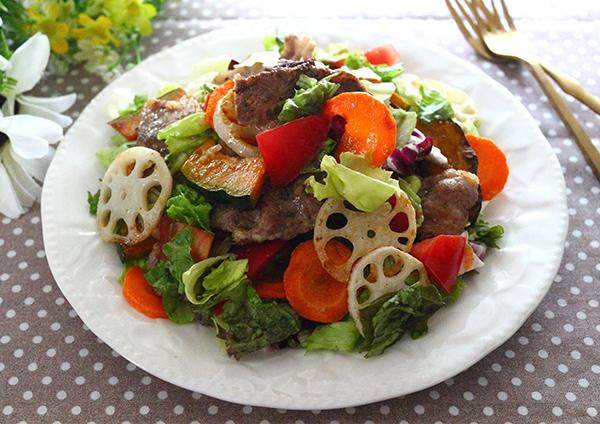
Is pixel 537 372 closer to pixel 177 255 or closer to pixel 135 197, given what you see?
pixel 177 255

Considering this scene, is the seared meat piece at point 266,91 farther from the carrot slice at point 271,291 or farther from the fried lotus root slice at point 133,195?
the carrot slice at point 271,291

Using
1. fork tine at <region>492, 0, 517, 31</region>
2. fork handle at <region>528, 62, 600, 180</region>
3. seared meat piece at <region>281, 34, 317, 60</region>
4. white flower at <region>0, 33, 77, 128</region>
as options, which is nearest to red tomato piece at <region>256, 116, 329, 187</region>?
seared meat piece at <region>281, 34, 317, 60</region>

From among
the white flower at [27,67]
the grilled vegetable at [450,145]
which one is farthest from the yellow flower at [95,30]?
the grilled vegetable at [450,145]

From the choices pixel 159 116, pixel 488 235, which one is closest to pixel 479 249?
pixel 488 235

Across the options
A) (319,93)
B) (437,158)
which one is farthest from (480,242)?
(319,93)

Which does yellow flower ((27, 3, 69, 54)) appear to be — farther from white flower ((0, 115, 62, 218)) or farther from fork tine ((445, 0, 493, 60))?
fork tine ((445, 0, 493, 60))

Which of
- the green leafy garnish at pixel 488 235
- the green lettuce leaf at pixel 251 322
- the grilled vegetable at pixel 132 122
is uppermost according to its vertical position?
the grilled vegetable at pixel 132 122

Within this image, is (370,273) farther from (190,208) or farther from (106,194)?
(106,194)
